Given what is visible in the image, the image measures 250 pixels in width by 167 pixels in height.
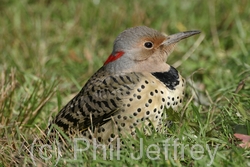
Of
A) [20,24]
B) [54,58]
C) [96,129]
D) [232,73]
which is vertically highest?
[20,24]

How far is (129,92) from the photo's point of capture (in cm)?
471

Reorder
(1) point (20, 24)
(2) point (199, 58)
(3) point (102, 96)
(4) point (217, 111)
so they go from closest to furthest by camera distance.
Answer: (3) point (102, 96) → (4) point (217, 111) → (2) point (199, 58) → (1) point (20, 24)

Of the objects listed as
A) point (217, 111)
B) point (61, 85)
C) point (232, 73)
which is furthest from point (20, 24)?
point (217, 111)

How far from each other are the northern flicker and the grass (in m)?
0.28

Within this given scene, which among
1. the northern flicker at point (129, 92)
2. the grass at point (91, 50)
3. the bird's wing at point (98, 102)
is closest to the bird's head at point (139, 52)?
the northern flicker at point (129, 92)

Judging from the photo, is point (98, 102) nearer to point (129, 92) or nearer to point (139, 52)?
point (129, 92)

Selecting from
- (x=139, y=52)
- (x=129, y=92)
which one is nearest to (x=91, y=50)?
(x=139, y=52)

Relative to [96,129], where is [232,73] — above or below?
above

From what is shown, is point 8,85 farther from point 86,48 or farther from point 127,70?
point 86,48

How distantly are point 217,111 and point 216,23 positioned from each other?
8.82ft

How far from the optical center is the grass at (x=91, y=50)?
544cm

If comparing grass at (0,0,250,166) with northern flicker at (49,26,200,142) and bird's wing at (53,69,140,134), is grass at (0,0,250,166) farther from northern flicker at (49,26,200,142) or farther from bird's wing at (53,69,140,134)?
bird's wing at (53,69,140,134)

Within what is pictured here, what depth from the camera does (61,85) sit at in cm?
648

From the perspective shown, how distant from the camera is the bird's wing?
4.75 m
